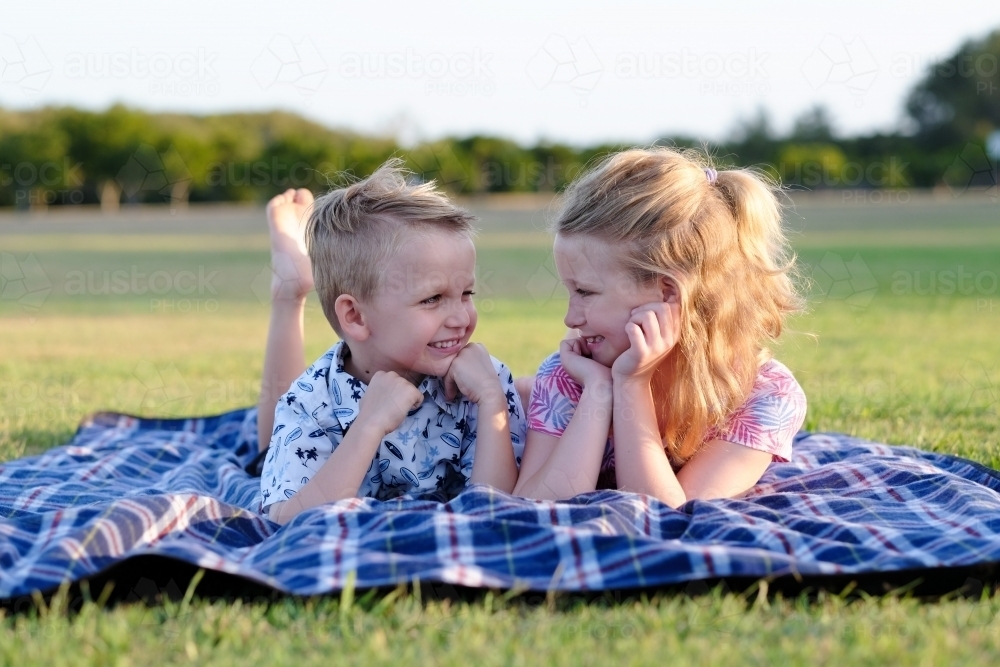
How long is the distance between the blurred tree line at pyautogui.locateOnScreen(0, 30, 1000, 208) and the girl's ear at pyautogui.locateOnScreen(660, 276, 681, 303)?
32.7 meters

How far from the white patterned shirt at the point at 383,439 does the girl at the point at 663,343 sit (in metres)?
0.26

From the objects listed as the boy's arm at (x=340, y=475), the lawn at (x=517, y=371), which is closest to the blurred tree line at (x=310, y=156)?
the lawn at (x=517, y=371)

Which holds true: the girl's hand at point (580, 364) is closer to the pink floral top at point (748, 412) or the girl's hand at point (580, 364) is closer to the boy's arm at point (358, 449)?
the pink floral top at point (748, 412)

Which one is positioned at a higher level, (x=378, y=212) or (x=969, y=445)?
(x=378, y=212)

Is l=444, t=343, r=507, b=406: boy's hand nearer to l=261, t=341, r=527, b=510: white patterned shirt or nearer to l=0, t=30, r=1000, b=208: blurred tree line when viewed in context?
l=261, t=341, r=527, b=510: white patterned shirt

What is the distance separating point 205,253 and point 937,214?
21.4 meters

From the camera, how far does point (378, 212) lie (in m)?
3.23

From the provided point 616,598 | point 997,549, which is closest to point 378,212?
point 616,598

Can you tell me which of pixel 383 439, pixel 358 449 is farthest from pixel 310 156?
pixel 358 449

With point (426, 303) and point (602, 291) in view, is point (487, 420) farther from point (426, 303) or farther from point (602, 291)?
point (602, 291)

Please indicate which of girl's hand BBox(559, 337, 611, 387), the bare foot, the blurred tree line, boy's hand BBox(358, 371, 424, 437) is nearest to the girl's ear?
girl's hand BBox(559, 337, 611, 387)

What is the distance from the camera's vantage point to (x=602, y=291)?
3.11 metres

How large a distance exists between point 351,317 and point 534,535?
112 centimetres

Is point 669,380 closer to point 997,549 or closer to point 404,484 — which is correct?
point 404,484
